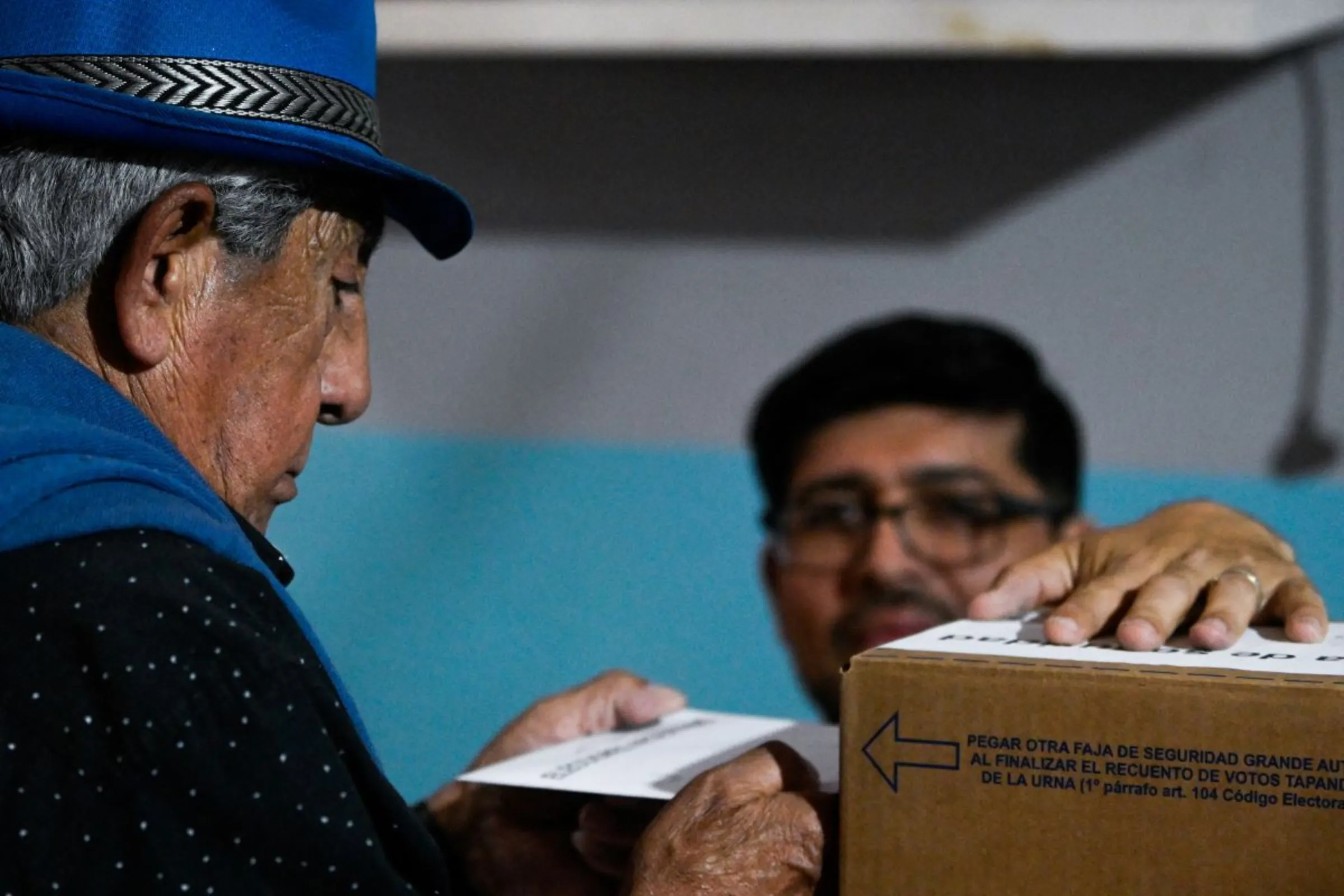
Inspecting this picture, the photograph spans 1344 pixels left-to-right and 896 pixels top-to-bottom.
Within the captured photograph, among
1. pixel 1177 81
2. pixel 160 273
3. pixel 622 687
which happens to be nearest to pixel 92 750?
pixel 160 273

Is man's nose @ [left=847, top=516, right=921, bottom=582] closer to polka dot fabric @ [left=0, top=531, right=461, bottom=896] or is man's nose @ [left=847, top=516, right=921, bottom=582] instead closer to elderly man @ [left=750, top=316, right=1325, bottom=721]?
elderly man @ [left=750, top=316, right=1325, bottom=721]

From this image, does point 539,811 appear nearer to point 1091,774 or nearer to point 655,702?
point 655,702

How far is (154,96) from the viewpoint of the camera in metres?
0.99

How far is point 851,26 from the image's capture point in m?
2.59

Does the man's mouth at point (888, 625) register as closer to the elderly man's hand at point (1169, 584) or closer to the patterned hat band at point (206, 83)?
the elderly man's hand at point (1169, 584)

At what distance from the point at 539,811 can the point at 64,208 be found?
77 cm

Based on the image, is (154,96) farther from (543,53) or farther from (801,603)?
(543,53)

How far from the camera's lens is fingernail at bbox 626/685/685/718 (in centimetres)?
141

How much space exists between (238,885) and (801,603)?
1.39 meters

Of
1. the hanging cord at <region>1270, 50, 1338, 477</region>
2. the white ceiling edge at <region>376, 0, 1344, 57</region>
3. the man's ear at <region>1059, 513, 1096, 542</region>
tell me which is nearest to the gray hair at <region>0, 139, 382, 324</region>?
the man's ear at <region>1059, 513, 1096, 542</region>

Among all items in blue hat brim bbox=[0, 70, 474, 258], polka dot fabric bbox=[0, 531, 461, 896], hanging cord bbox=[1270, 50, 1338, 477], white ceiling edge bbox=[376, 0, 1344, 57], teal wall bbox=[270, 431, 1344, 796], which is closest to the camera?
polka dot fabric bbox=[0, 531, 461, 896]

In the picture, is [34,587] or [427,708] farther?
[427,708]

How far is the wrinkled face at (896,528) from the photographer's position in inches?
81.7

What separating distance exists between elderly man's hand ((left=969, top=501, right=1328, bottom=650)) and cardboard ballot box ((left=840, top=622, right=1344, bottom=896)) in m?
0.07
